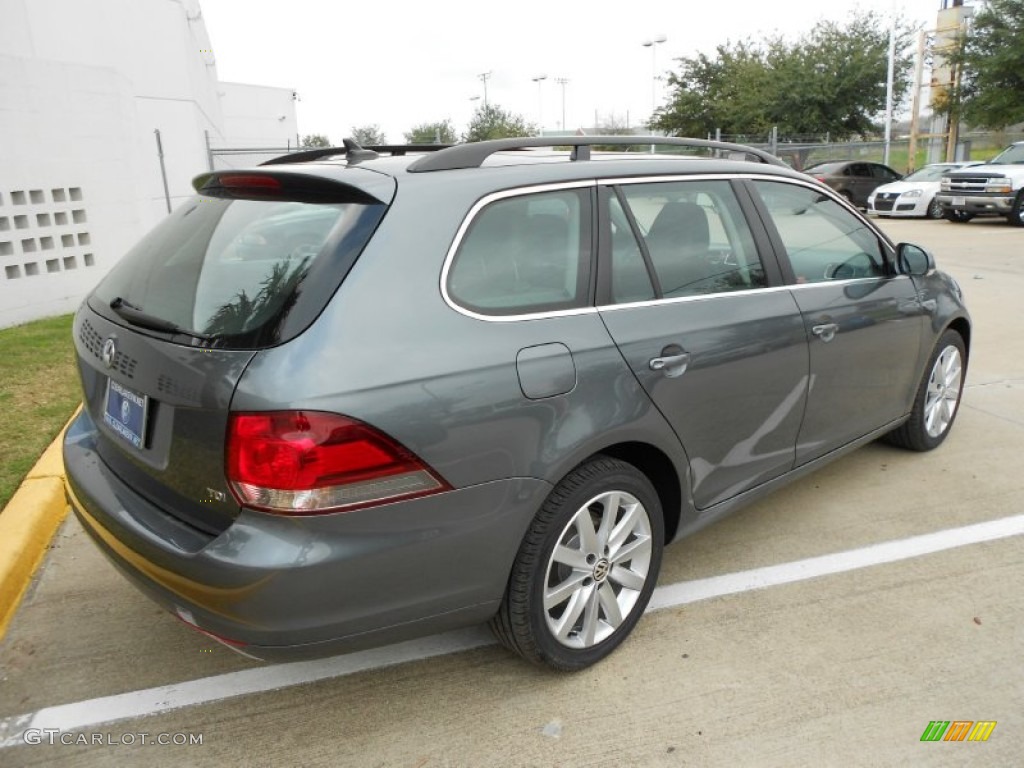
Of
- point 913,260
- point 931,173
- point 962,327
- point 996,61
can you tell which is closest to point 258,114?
point 996,61

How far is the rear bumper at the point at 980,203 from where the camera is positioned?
57.5 feet

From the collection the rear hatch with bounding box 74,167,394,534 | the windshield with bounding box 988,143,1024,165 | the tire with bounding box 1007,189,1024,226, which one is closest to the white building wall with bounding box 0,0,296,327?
the rear hatch with bounding box 74,167,394,534

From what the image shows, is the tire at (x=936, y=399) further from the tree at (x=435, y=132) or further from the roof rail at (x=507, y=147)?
the tree at (x=435, y=132)

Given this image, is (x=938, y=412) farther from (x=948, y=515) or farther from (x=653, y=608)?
(x=653, y=608)

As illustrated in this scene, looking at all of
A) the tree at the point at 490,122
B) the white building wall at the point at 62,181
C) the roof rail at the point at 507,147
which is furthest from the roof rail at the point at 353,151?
the tree at the point at 490,122

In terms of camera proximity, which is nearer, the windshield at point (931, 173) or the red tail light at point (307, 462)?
the red tail light at point (307, 462)

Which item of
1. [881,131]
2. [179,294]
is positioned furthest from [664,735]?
[881,131]

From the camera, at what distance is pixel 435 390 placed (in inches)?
87.0

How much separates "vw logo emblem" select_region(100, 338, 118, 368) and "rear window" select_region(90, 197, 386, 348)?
9cm

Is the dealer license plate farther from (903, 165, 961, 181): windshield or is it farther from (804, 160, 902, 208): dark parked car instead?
(804, 160, 902, 208): dark parked car

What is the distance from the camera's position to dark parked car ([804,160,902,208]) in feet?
74.3

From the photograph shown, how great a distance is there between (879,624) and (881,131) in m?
41.6

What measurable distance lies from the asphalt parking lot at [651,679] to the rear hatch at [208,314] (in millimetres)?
771

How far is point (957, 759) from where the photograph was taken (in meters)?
2.40
